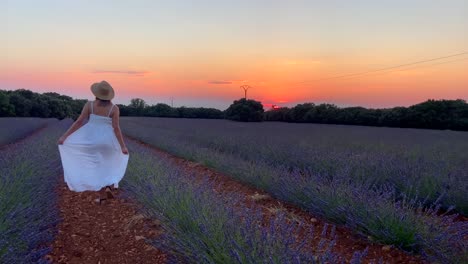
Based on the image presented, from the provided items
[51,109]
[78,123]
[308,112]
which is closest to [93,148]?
[78,123]

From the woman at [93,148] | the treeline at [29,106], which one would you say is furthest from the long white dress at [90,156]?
the treeline at [29,106]

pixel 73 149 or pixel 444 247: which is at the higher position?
pixel 73 149

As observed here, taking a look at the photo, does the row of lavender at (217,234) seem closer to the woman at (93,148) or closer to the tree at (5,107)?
the woman at (93,148)

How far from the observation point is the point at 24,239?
2.67 meters

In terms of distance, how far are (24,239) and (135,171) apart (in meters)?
3.02

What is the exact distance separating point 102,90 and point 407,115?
2490 cm

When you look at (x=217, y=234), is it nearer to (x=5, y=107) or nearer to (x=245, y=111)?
(x=245, y=111)

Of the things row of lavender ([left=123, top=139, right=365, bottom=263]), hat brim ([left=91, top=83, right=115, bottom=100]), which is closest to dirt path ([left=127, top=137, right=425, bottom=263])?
row of lavender ([left=123, top=139, right=365, bottom=263])

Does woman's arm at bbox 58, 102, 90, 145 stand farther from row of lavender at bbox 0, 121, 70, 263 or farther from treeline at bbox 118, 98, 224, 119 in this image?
treeline at bbox 118, 98, 224, 119

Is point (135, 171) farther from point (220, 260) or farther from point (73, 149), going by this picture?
point (220, 260)

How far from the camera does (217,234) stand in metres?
2.58

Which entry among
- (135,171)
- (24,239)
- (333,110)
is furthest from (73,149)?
(333,110)

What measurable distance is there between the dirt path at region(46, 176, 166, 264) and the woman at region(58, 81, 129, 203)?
13.0 inches

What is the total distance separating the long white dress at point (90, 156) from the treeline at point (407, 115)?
78.6 ft
